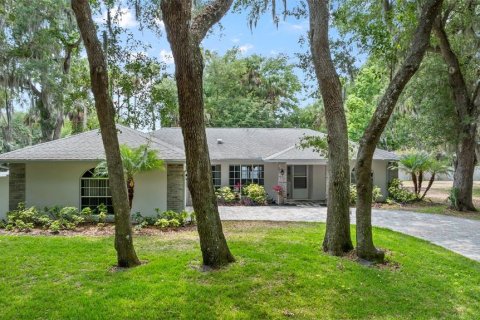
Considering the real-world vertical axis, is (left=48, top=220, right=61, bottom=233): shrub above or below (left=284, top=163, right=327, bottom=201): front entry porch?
below

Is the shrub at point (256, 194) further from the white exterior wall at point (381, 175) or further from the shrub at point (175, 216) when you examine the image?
the shrub at point (175, 216)

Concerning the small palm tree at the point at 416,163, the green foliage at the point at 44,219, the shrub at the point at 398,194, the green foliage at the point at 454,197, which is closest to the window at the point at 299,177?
the shrub at the point at 398,194

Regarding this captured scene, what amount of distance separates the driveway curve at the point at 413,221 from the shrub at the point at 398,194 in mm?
2776

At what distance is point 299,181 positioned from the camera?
19938mm

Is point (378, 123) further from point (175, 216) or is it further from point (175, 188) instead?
point (175, 188)

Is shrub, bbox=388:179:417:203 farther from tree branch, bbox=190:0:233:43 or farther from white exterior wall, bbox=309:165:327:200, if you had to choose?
tree branch, bbox=190:0:233:43

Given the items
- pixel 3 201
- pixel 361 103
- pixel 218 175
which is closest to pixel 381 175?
pixel 218 175

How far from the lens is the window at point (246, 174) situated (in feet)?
62.8

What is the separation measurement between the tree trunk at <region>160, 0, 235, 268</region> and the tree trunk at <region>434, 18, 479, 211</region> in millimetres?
11817

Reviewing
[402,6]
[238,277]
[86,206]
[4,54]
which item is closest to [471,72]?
[402,6]

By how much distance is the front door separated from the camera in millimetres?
19844

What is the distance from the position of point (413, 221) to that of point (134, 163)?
9673mm

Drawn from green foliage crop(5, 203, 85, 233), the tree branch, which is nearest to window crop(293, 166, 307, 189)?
green foliage crop(5, 203, 85, 233)

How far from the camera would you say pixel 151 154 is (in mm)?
12031
